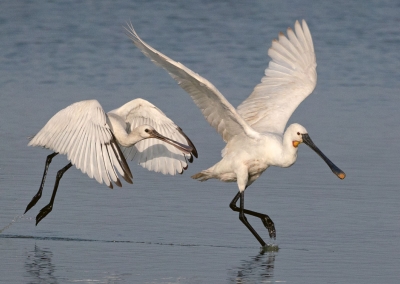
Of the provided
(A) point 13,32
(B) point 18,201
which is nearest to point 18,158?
(B) point 18,201

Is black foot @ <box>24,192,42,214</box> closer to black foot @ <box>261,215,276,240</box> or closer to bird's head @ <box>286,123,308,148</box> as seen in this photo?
black foot @ <box>261,215,276,240</box>

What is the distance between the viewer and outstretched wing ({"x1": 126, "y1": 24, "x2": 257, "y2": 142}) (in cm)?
857

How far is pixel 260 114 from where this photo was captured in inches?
406

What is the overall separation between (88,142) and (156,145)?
1851 millimetres

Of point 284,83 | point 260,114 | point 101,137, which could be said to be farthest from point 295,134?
point 101,137

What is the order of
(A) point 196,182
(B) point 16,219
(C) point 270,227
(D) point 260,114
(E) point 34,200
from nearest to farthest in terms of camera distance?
(C) point 270,227 → (B) point 16,219 → (E) point 34,200 → (D) point 260,114 → (A) point 196,182

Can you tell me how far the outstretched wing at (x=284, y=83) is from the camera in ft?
33.7

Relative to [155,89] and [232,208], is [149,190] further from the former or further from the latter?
[155,89]

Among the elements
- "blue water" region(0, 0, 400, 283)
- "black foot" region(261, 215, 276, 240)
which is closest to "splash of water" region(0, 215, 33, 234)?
"blue water" region(0, 0, 400, 283)

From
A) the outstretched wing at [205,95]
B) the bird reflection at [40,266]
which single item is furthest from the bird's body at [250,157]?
the bird reflection at [40,266]

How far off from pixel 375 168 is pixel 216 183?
68.4 inches

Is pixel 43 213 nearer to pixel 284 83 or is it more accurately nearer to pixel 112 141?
pixel 112 141

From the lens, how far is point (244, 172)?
31.3 ft

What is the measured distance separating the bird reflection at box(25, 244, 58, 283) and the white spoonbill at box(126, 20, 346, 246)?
187 centimetres
